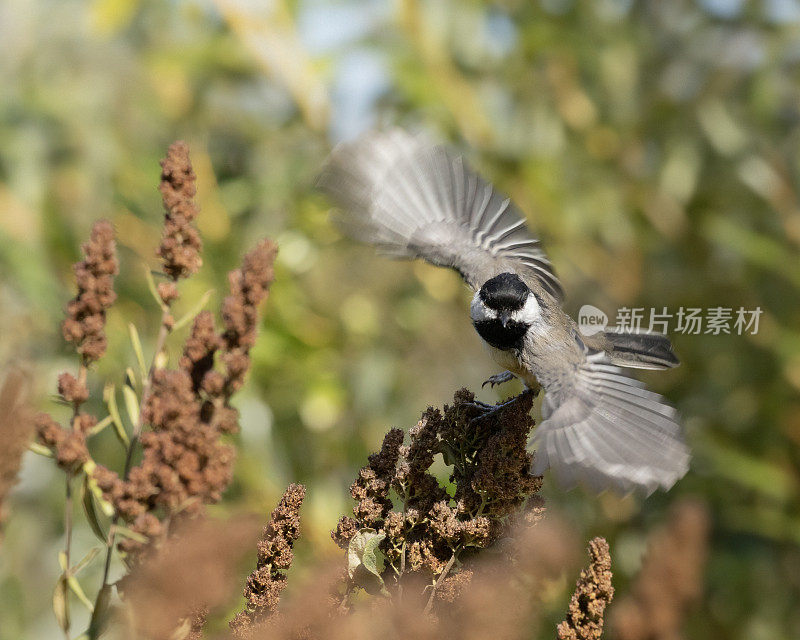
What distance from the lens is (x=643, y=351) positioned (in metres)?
2.01

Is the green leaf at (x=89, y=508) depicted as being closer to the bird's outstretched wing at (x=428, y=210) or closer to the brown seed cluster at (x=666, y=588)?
the brown seed cluster at (x=666, y=588)

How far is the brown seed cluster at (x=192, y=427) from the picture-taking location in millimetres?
594

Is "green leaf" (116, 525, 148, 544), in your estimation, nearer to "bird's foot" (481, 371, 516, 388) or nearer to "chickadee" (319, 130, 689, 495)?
"chickadee" (319, 130, 689, 495)

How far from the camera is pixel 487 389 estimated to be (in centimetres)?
206

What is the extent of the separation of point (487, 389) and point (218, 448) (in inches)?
58.7

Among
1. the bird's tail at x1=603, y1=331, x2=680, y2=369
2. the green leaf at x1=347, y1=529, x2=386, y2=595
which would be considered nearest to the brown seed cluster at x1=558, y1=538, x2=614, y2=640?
the green leaf at x1=347, y1=529, x2=386, y2=595

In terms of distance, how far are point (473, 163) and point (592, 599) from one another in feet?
7.02

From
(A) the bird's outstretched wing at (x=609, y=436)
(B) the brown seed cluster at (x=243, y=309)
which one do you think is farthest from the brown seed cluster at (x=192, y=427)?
(A) the bird's outstretched wing at (x=609, y=436)

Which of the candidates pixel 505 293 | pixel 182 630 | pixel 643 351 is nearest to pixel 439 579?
pixel 182 630

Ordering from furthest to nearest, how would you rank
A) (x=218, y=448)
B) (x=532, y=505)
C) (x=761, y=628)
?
(x=761, y=628) → (x=532, y=505) → (x=218, y=448)

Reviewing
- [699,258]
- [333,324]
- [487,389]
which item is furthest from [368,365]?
[699,258]

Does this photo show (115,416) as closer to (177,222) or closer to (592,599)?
(177,222)

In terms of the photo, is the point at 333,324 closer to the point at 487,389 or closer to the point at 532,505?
the point at 487,389

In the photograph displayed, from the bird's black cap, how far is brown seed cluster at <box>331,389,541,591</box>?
747mm
